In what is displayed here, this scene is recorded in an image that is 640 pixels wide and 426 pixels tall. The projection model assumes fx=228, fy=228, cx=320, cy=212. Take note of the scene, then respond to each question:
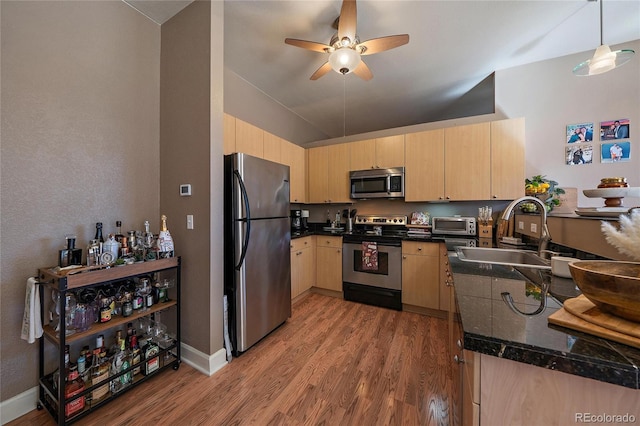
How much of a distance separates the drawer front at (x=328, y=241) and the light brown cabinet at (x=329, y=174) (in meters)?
0.62

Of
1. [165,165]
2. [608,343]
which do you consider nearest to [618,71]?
[608,343]

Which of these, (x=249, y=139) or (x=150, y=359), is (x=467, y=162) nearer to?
(x=249, y=139)

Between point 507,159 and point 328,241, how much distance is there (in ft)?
7.56

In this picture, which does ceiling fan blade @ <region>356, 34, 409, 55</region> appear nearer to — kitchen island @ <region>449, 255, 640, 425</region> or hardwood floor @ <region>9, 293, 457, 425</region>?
kitchen island @ <region>449, 255, 640, 425</region>

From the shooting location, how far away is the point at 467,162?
8.93 ft

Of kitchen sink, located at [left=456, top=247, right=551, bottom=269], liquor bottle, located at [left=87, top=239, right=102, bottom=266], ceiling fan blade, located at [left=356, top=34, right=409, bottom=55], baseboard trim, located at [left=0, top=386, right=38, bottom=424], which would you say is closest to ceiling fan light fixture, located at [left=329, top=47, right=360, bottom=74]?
ceiling fan blade, located at [left=356, top=34, right=409, bottom=55]

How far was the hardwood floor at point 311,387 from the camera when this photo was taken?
1.34m

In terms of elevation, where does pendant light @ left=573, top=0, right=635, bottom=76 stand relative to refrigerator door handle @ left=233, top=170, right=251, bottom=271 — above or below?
above

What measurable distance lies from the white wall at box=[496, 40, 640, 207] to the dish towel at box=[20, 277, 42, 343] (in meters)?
4.37

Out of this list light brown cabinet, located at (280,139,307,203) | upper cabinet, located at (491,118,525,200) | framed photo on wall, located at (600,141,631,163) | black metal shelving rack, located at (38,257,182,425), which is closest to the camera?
black metal shelving rack, located at (38,257,182,425)

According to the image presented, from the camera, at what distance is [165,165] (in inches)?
79.4

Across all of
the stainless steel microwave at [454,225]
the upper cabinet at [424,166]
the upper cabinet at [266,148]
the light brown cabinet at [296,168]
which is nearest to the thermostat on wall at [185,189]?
the upper cabinet at [266,148]

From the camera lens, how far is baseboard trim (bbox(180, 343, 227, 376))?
1705 millimetres

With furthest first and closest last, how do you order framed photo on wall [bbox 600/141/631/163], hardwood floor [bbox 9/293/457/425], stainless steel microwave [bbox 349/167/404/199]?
stainless steel microwave [bbox 349/167/404/199] → framed photo on wall [bbox 600/141/631/163] → hardwood floor [bbox 9/293/457/425]
